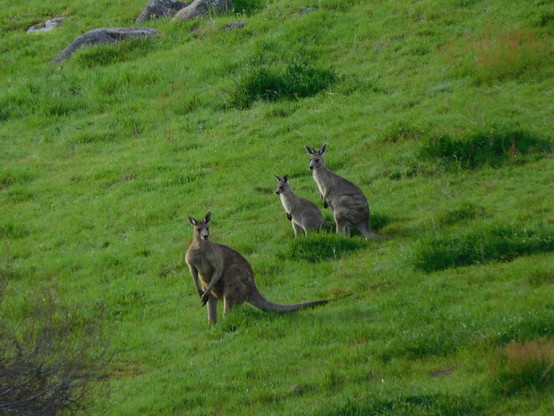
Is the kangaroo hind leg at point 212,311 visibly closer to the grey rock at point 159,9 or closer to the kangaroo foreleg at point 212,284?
the kangaroo foreleg at point 212,284

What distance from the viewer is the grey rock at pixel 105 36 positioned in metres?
26.7

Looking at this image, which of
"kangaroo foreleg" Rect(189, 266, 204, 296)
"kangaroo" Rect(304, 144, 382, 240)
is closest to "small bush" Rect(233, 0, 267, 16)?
"kangaroo" Rect(304, 144, 382, 240)

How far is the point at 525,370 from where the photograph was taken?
9.09 meters

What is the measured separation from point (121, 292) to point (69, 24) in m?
17.3

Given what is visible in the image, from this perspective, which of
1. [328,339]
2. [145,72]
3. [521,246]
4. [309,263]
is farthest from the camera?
[145,72]

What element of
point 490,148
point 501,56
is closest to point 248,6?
point 501,56

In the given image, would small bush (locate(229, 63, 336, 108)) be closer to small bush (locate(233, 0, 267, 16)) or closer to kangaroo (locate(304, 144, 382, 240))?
kangaroo (locate(304, 144, 382, 240))

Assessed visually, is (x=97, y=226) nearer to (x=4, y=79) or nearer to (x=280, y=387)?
(x=280, y=387)

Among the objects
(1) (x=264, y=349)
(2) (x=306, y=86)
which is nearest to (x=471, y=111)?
(2) (x=306, y=86)

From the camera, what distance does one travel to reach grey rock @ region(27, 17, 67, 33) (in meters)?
30.3

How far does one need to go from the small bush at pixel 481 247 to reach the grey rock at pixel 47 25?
20.4m

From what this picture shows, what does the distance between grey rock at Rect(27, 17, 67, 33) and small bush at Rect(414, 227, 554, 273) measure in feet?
66.8

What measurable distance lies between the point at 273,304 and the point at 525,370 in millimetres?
4267

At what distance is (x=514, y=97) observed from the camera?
18.7m
